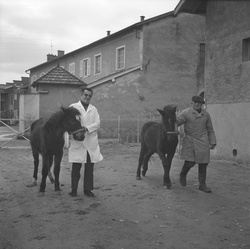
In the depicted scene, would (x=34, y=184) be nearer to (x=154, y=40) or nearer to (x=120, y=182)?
(x=120, y=182)

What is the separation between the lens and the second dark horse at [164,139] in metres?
6.74

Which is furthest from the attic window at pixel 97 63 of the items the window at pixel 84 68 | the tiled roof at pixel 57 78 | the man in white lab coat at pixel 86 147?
the man in white lab coat at pixel 86 147

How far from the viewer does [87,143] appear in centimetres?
641

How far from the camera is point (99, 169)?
1010 cm

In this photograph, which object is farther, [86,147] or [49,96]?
[49,96]

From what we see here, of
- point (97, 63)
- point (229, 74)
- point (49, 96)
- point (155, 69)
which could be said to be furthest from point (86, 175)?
point (97, 63)

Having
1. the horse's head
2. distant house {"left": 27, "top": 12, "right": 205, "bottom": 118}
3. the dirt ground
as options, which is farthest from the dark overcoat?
distant house {"left": 27, "top": 12, "right": 205, "bottom": 118}

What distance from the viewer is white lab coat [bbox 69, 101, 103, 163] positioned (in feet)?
20.6

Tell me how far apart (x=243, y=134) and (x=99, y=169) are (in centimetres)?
478

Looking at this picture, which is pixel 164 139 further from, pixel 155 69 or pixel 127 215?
pixel 155 69

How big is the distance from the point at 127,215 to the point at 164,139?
2300mm

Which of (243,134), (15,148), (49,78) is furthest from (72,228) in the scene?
(49,78)

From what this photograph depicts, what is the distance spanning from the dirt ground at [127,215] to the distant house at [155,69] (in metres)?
13.6

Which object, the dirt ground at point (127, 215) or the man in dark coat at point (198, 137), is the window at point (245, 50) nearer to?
the dirt ground at point (127, 215)
